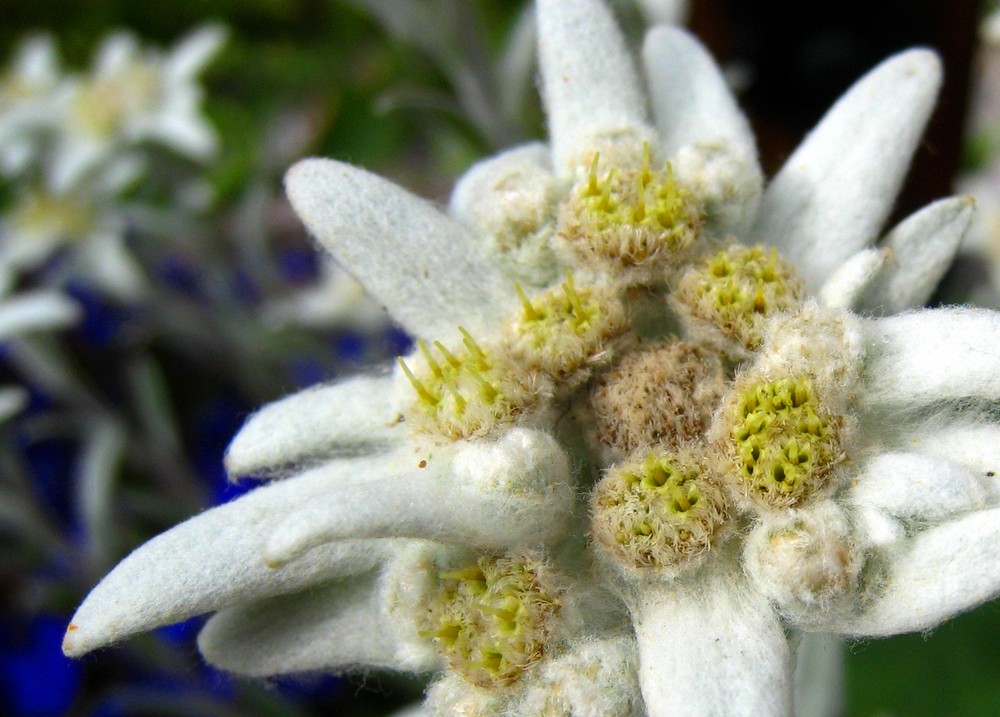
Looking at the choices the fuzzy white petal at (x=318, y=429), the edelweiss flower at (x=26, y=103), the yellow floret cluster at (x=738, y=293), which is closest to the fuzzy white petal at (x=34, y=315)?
the edelweiss flower at (x=26, y=103)

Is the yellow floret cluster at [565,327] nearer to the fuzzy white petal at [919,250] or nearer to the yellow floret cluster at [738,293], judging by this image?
the yellow floret cluster at [738,293]

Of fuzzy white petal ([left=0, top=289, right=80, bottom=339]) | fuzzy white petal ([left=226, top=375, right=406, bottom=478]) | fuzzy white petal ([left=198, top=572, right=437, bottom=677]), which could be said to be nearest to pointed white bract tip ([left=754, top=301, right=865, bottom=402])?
fuzzy white petal ([left=226, top=375, right=406, bottom=478])

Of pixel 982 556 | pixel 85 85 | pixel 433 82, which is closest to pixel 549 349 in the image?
pixel 982 556

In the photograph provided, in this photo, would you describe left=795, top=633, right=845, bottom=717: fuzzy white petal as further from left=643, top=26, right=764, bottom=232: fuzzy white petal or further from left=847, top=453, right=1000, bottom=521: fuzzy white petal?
left=643, top=26, right=764, bottom=232: fuzzy white petal

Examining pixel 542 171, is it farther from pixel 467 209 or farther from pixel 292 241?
pixel 292 241

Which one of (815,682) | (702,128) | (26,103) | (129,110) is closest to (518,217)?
(702,128)

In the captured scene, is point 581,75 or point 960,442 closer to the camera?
point 960,442

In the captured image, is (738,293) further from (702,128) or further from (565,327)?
(702,128)
